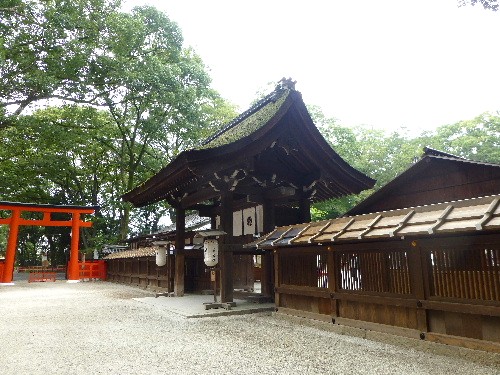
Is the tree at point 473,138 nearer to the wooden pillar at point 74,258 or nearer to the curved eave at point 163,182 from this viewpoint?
the curved eave at point 163,182

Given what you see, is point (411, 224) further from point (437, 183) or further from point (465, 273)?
point (437, 183)

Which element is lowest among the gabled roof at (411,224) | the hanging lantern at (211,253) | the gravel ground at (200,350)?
the gravel ground at (200,350)

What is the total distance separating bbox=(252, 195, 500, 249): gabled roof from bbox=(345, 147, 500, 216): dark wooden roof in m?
4.34

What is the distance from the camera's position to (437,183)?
10.5 metres

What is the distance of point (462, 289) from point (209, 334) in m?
4.28

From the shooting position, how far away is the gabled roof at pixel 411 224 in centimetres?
462

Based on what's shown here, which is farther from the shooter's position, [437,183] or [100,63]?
[100,63]

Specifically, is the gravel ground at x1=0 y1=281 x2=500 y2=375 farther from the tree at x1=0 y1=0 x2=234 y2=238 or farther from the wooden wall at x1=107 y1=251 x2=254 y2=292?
the tree at x1=0 y1=0 x2=234 y2=238

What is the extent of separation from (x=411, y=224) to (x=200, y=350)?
3766 millimetres

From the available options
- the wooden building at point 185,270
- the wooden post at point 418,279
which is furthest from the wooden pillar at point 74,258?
the wooden post at point 418,279

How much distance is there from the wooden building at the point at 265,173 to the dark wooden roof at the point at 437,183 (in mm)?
1636

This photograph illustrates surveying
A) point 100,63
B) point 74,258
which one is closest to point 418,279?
point 100,63

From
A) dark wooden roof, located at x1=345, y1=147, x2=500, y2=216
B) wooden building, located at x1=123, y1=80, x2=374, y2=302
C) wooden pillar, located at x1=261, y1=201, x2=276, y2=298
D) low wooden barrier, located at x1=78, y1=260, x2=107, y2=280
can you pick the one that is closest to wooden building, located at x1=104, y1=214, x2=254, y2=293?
wooden building, located at x1=123, y1=80, x2=374, y2=302

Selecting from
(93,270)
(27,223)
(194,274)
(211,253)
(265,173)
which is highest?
(265,173)
